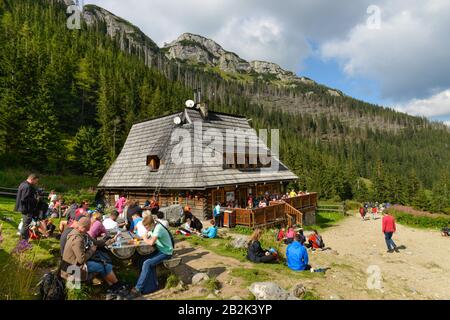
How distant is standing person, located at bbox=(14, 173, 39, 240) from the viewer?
30.5 feet

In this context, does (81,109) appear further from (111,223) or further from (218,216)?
(111,223)

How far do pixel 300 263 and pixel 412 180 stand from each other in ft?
272

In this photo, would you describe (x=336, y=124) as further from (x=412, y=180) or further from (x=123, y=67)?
(x=123, y=67)

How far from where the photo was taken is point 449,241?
2211cm

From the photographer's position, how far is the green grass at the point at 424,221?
2725 cm

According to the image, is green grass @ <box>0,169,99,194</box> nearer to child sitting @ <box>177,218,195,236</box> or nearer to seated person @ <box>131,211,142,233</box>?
child sitting @ <box>177,218,195,236</box>

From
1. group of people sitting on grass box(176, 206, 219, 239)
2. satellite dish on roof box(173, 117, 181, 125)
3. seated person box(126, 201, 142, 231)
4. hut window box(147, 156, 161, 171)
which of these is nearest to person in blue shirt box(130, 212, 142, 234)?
seated person box(126, 201, 142, 231)

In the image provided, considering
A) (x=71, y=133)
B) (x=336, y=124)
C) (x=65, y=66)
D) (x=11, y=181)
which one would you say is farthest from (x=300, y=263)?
(x=336, y=124)

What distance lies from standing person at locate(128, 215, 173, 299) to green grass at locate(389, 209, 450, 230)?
97.5ft

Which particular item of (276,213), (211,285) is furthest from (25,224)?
(276,213)

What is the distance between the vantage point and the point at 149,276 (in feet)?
23.3

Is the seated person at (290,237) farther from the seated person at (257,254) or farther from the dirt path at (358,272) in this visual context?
the seated person at (257,254)

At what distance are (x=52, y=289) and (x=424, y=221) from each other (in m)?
32.8

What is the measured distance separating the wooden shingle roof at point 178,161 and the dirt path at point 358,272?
25.3ft
